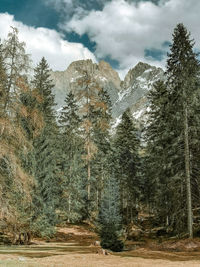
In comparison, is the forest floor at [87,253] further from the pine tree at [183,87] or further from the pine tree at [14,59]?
the pine tree at [14,59]

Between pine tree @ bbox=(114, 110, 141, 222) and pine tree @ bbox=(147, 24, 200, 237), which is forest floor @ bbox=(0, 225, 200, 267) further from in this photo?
pine tree @ bbox=(114, 110, 141, 222)

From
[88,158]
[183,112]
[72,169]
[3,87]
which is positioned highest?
[183,112]

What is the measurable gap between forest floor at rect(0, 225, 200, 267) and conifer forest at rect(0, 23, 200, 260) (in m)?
1.21

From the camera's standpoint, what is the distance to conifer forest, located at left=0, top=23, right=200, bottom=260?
11.9 metres

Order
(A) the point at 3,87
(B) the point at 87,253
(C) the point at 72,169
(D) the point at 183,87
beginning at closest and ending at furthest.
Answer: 1. (B) the point at 87,253
2. (A) the point at 3,87
3. (D) the point at 183,87
4. (C) the point at 72,169

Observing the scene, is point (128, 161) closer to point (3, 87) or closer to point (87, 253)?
point (87, 253)

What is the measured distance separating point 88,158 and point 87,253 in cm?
1669

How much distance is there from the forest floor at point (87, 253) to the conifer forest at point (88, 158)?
3.99 ft

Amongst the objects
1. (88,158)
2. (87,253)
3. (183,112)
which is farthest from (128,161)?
(87,253)

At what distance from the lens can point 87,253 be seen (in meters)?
11.3

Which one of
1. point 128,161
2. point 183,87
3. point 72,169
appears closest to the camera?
point 183,87

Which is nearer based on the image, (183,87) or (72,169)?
(183,87)

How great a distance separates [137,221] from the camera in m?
34.5

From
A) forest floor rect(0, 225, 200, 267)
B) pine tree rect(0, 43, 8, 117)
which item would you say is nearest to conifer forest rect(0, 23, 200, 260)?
pine tree rect(0, 43, 8, 117)
